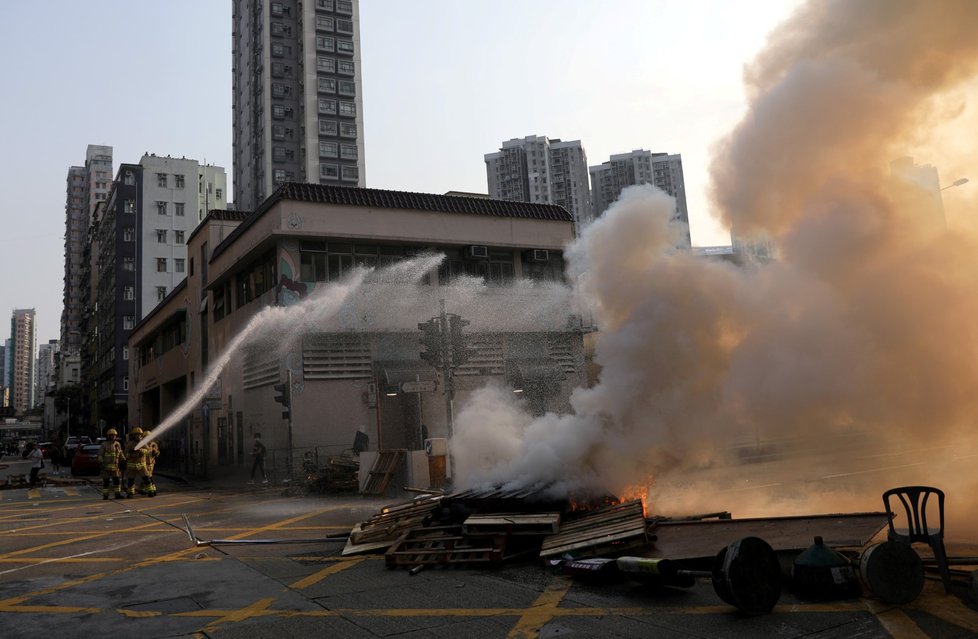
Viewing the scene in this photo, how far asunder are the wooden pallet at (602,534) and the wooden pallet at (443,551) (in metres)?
0.64

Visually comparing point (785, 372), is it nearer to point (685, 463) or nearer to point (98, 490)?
point (685, 463)

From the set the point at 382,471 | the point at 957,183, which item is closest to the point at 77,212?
the point at 382,471

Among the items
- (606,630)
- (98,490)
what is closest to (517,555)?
(606,630)

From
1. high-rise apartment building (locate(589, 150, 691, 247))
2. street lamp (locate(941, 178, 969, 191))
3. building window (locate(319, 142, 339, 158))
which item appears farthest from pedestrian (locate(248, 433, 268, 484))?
high-rise apartment building (locate(589, 150, 691, 247))

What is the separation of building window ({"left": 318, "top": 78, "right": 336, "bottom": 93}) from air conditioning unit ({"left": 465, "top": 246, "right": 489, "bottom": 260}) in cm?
4463

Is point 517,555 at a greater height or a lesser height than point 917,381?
lesser

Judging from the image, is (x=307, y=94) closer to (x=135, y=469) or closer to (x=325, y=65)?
(x=325, y=65)

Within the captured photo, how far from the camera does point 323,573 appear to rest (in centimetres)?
838

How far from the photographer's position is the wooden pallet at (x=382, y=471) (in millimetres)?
17000

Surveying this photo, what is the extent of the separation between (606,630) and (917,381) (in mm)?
6037

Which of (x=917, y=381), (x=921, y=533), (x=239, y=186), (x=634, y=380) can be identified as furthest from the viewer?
(x=239, y=186)

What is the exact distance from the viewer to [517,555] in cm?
862

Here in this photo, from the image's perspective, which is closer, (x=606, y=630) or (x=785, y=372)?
(x=606, y=630)

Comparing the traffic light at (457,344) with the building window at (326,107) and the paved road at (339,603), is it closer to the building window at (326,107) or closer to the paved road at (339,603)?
the paved road at (339,603)
